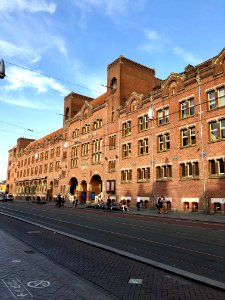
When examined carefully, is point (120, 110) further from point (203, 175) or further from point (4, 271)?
point (4, 271)

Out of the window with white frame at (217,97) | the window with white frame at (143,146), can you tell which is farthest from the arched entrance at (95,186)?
the window with white frame at (217,97)

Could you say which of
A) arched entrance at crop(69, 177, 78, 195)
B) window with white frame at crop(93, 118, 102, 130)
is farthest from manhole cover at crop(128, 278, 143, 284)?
arched entrance at crop(69, 177, 78, 195)

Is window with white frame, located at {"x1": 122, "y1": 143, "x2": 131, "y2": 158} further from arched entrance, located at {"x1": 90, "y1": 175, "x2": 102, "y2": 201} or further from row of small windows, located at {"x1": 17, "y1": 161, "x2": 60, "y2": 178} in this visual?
row of small windows, located at {"x1": 17, "y1": 161, "x2": 60, "y2": 178}

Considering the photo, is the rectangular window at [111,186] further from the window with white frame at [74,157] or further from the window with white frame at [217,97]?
the window with white frame at [217,97]

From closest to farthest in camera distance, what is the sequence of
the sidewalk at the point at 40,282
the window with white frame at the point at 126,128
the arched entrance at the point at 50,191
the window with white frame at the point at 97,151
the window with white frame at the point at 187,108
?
the sidewalk at the point at 40,282 → the window with white frame at the point at 187,108 → the window with white frame at the point at 126,128 → the window with white frame at the point at 97,151 → the arched entrance at the point at 50,191

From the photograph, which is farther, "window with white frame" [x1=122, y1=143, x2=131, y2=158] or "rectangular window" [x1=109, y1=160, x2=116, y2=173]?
"rectangular window" [x1=109, y1=160, x2=116, y2=173]

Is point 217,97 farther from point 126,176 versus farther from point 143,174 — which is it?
point 126,176

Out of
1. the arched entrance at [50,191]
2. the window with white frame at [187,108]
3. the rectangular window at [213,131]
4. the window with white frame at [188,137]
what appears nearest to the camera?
the rectangular window at [213,131]

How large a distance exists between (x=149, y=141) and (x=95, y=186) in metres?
16.4

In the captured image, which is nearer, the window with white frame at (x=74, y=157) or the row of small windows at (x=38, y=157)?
the window with white frame at (x=74, y=157)

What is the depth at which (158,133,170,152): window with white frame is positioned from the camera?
113 ft

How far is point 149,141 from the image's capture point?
121 ft

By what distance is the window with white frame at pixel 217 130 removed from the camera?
28031 mm

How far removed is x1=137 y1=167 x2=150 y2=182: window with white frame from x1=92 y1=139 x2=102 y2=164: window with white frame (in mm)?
10461
